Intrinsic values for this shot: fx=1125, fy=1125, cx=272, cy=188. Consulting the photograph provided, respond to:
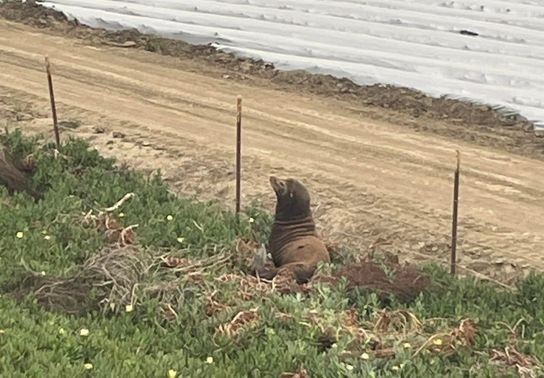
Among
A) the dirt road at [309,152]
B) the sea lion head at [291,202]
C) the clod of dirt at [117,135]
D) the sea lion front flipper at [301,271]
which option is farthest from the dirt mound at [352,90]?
the sea lion front flipper at [301,271]

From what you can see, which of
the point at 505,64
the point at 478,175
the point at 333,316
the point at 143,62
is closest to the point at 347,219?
Result: the point at 478,175

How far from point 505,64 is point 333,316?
7034 mm

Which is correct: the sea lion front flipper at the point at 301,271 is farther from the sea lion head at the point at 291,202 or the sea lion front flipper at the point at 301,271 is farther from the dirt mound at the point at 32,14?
the dirt mound at the point at 32,14

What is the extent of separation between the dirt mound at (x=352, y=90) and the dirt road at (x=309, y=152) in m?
0.28

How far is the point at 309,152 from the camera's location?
10.3 metres

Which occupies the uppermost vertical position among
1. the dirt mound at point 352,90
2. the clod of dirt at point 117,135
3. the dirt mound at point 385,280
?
the dirt mound at point 352,90

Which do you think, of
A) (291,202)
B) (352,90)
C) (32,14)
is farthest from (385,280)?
(32,14)

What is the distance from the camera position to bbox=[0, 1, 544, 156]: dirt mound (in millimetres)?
11047

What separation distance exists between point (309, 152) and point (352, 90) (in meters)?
2.42

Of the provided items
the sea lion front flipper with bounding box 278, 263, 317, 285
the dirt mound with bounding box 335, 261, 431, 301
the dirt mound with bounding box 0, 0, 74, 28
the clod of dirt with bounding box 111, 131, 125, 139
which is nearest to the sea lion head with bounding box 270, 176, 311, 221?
the sea lion front flipper with bounding box 278, 263, 317, 285

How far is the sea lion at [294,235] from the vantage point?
24.0ft

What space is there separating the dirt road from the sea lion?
722 millimetres

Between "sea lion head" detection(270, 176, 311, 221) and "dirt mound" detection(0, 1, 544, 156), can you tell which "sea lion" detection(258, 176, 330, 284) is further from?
"dirt mound" detection(0, 1, 544, 156)

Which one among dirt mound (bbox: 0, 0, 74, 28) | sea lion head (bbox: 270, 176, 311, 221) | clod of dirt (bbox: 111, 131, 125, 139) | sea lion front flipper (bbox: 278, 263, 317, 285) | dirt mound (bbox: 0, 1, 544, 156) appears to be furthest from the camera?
dirt mound (bbox: 0, 0, 74, 28)
